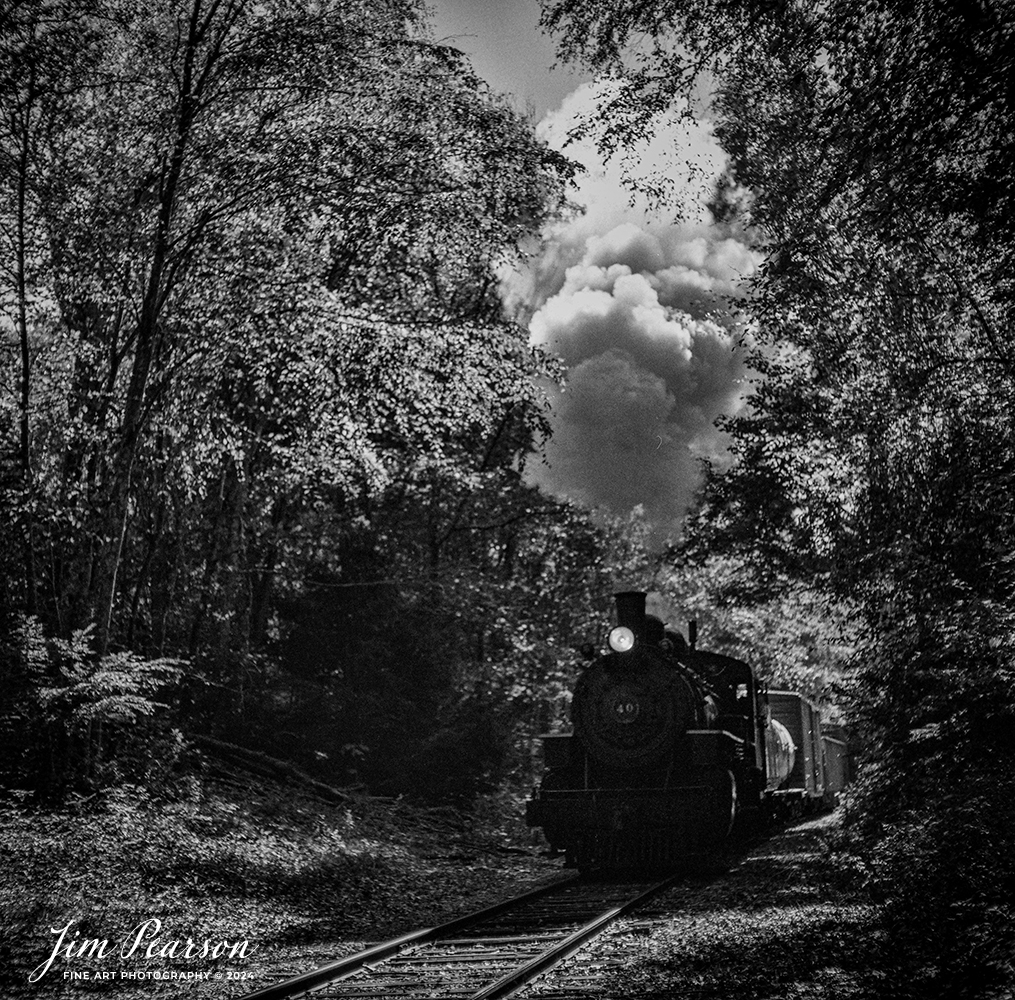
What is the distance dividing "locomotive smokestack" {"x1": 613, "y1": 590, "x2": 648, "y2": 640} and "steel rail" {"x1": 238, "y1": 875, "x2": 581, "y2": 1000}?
4445 mm

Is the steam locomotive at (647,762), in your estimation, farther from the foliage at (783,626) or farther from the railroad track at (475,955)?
the foliage at (783,626)

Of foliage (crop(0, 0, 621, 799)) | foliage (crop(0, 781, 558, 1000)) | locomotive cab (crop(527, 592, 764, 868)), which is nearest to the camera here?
foliage (crop(0, 781, 558, 1000))

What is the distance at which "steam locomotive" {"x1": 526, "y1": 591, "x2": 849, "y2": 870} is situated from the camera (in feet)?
41.5

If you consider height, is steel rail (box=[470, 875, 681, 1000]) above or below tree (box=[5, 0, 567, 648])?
below

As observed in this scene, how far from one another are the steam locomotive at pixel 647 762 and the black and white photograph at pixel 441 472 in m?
0.05

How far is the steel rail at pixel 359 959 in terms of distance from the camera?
6199 millimetres

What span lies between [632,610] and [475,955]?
269 inches

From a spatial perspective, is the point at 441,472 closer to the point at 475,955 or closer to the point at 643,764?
the point at 643,764

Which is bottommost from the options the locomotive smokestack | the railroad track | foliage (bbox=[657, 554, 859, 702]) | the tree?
the railroad track

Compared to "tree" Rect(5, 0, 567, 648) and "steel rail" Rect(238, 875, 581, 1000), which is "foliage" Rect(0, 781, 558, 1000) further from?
"tree" Rect(5, 0, 567, 648)

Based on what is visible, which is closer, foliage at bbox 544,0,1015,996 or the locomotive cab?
foliage at bbox 544,0,1015,996

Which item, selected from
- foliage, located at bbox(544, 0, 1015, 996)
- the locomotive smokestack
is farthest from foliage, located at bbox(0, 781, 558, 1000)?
foliage, located at bbox(544, 0, 1015, 996)

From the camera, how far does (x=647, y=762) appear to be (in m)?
13.1

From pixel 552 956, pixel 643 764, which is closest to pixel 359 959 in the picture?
pixel 552 956
